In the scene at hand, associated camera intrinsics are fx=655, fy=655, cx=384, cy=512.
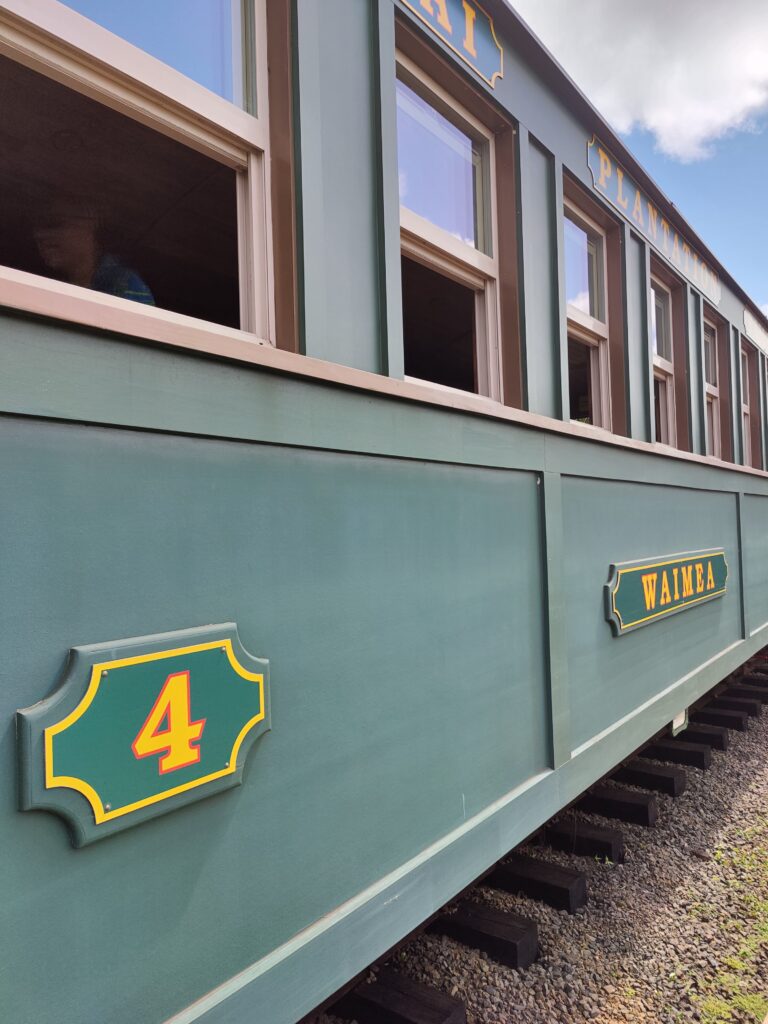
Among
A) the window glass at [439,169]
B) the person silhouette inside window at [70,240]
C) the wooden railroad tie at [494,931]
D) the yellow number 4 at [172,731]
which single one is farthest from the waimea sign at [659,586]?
the person silhouette inside window at [70,240]

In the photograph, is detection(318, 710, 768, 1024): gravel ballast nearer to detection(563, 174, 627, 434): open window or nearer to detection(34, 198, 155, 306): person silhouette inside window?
detection(563, 174, 627, 434): open window

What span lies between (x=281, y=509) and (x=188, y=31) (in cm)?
123

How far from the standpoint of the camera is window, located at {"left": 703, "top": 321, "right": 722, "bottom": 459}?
19.7 ft

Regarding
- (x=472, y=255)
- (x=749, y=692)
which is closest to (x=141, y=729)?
(x=472, y=255)

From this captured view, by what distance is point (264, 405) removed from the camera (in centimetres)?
158

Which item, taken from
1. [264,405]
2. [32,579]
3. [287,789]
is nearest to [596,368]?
[264,405]

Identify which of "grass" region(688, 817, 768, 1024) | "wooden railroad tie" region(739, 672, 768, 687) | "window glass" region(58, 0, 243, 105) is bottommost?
"wooden railroad tie" region(739, 672, 768, 687)

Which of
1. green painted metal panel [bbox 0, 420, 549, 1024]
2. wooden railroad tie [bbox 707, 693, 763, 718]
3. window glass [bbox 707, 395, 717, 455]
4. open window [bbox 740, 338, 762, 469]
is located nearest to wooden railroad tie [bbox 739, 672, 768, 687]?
wooden railroad tie [bbox 707, 693, 763, 718]

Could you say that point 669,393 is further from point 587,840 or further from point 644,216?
point 587,840

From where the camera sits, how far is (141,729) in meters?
1.27

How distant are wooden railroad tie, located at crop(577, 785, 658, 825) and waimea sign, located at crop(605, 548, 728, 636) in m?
0.98

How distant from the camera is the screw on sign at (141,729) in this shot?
1.15 metres

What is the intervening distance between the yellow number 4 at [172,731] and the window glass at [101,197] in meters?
1.32

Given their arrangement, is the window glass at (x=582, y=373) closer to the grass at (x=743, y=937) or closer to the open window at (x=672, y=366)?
the open window at (x=672, y=366)
